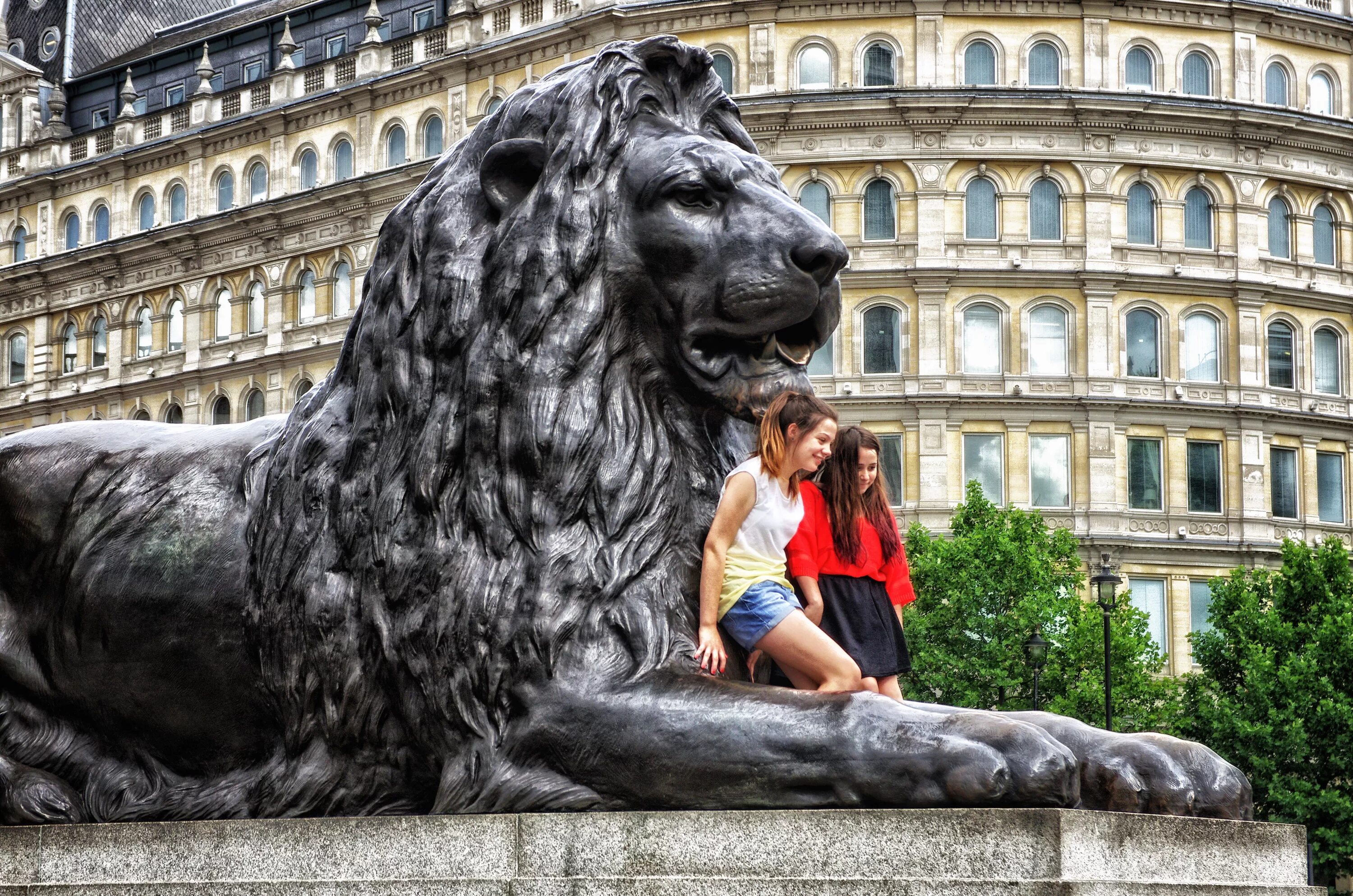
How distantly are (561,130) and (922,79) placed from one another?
43334 millimetres

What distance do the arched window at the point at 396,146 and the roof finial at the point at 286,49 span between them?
4685 millimetres

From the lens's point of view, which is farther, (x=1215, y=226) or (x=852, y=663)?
(x=1215, y=226)

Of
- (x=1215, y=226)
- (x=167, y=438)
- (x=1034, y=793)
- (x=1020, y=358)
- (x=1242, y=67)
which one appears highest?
(x=1242, y=67)

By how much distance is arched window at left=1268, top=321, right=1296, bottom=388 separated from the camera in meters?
48.8

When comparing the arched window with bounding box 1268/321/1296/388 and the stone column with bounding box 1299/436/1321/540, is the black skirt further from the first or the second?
the arched window with bounding box 1268/321/1296/388

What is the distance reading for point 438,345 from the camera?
17.2ft

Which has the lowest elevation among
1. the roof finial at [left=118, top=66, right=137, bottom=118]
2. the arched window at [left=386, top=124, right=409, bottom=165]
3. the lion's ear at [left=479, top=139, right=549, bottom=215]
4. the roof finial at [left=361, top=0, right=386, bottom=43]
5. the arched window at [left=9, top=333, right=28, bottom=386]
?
the lion's ear at [left=479, top=139, right=549, bottom=215]

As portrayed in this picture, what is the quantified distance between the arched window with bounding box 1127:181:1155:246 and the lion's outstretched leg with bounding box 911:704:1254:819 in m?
44.7

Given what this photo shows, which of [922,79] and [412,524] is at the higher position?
[922,79]

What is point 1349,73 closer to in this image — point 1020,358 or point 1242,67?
point 1242,67

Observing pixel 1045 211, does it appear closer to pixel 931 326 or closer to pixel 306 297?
pixel 931 326

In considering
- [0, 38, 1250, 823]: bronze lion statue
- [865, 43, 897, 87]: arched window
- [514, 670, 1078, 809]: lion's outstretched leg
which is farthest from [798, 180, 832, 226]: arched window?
[514, 670, 1078, 809]: lion's outstretched leg

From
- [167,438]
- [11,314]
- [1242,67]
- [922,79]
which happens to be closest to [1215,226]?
[1242,67]

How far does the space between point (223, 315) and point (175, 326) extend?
168 centimetres
